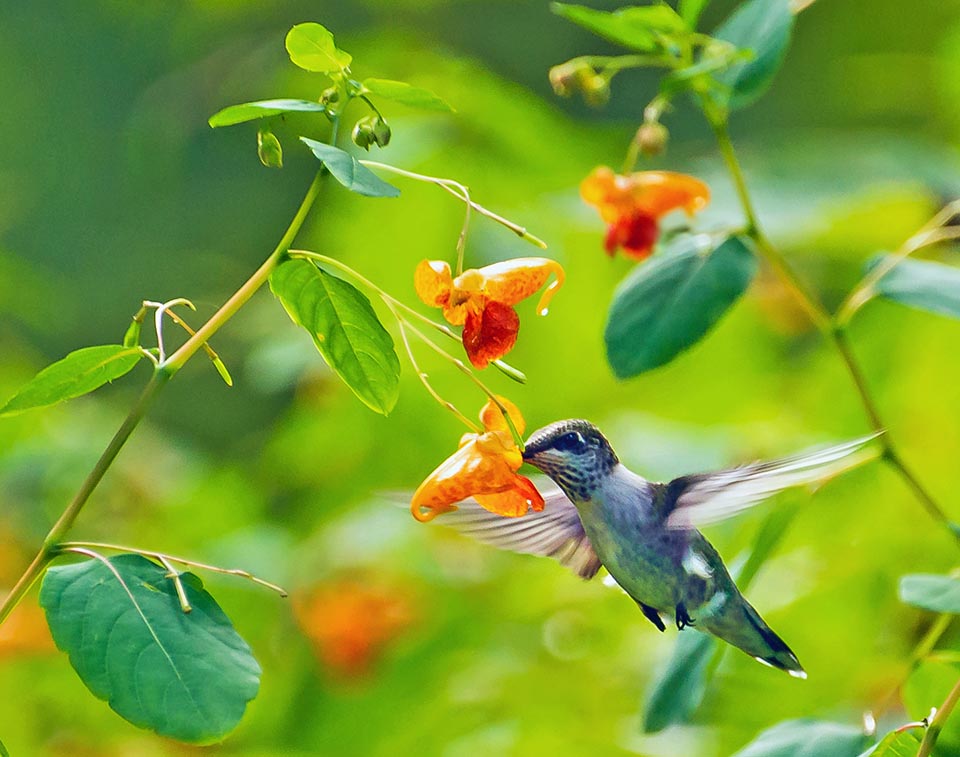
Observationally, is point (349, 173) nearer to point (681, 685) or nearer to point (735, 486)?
point (735, 486)

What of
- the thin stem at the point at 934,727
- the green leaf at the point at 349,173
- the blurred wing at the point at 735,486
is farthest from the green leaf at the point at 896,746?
the green leaf at the point at 349,173

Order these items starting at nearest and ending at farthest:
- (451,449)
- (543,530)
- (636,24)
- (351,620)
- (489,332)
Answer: (489,332), (543,530), (636,24), (351,620), (451,449)

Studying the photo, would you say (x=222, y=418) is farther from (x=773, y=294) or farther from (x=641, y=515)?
(x=641, y=515)

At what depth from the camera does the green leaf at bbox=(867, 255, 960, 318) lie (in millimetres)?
1028

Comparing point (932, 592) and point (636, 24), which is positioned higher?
point (636, 24)

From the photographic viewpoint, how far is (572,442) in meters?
0.74

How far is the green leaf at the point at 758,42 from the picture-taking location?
1.09 meters

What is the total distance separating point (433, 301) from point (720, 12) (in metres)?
3.54

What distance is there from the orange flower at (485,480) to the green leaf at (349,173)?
0.50 feet

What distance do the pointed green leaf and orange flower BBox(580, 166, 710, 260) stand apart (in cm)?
42

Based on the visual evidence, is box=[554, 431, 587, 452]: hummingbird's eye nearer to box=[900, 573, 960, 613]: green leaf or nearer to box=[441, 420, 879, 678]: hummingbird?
box=[441, 420, 879, 678]: hummingbird

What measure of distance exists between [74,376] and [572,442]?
0.31 m

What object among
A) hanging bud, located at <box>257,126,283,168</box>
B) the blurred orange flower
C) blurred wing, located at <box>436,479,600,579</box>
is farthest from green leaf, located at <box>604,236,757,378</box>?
the blurred orange flower

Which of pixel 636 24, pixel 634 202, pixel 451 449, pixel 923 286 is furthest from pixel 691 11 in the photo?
pixel 451 449
